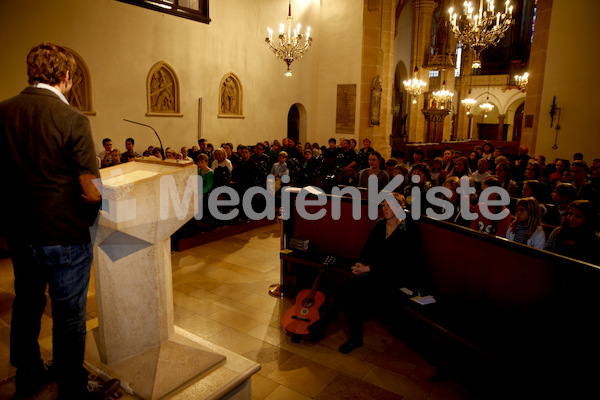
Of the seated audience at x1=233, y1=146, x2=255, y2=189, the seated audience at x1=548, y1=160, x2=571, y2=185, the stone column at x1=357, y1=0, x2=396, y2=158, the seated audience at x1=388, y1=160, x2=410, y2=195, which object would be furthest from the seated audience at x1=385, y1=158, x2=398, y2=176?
the stone column at x1=357, y1=0, x2=396, y2=158

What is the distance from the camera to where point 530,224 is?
3758 millimetres

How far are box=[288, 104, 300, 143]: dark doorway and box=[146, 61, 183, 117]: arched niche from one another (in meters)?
5.38

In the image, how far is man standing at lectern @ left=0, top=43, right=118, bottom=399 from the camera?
68.9 inches

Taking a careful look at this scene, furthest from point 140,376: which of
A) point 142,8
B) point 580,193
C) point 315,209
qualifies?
point 142,8

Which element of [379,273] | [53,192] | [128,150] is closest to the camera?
[53,192]

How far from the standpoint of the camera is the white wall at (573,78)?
10.0m

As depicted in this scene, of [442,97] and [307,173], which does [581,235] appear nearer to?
[307,173]

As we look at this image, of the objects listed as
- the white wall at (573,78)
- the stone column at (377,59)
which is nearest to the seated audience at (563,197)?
the white wall at (573,78)

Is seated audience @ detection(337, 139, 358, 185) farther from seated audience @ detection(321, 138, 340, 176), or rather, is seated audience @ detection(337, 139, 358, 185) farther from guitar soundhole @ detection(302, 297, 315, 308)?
guitar soundhole @ detection(302, 297, 315, 308)

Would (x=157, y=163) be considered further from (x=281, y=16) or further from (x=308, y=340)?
(x=281, y=16)

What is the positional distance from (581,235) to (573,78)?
355 inches

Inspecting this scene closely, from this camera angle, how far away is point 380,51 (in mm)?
14148

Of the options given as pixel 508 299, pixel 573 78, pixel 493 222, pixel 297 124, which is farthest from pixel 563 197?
pixel 297 124

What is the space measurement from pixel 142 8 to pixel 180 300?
767cm
